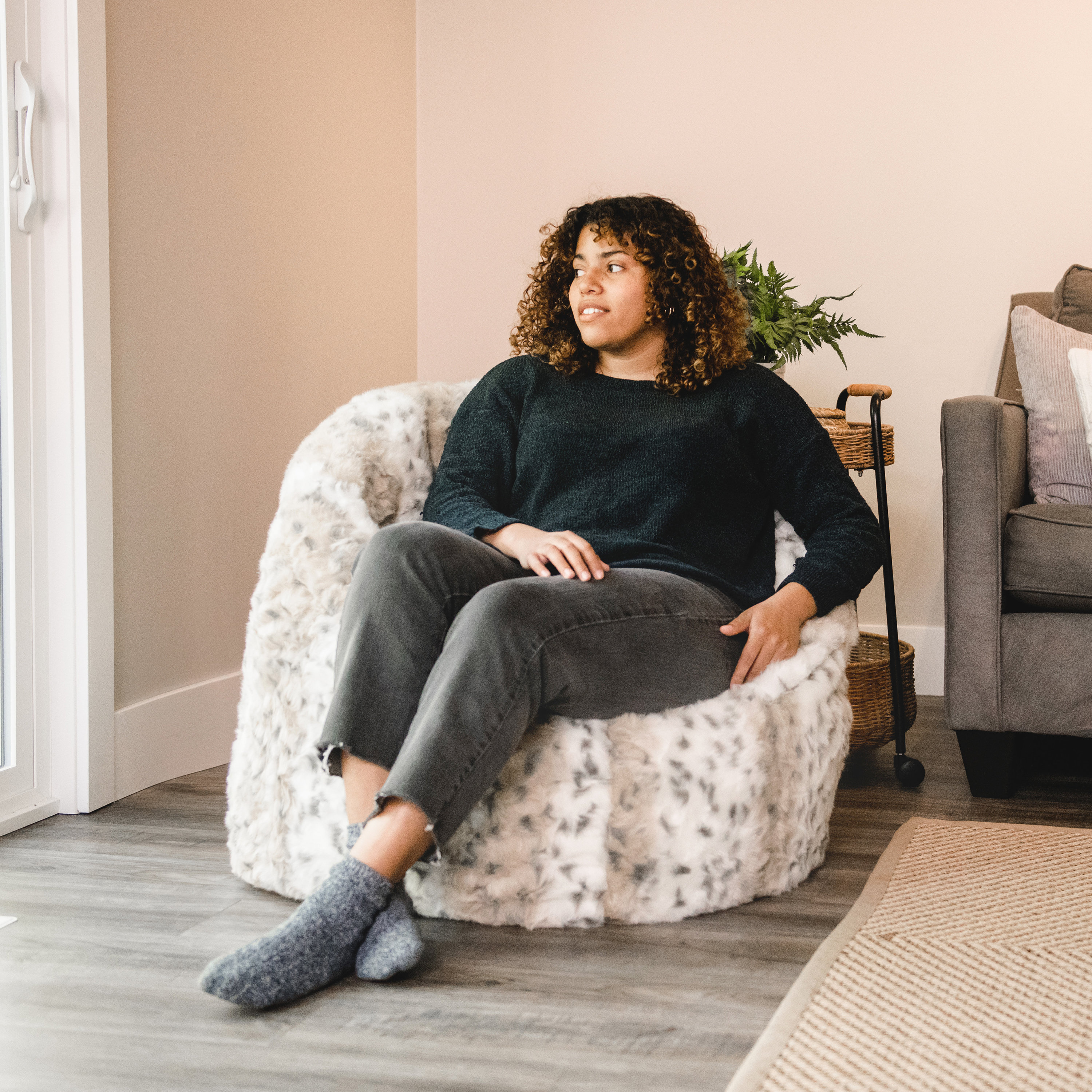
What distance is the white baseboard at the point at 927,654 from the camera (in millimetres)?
2895

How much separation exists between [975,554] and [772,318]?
56cm

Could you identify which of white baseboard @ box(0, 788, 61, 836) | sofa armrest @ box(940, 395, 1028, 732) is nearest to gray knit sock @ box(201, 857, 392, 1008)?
white baseboard @ box(0, 788, 61, 836)

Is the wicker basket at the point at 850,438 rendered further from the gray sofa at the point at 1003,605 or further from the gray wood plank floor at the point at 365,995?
the gray wood plank floor at the point at 365,995

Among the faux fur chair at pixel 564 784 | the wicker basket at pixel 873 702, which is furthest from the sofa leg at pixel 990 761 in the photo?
the faux fur chair at pixel 564 784

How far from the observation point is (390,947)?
3.82 feet

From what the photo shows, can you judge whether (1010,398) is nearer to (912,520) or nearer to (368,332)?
(912,520)

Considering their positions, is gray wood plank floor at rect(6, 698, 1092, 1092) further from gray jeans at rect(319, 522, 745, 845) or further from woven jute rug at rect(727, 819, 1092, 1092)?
gray jeans at rect(319, 522, 745, 845)

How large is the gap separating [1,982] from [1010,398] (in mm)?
2164

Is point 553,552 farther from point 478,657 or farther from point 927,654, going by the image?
point 927,654

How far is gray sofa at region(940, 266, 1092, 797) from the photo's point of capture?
1875 mm

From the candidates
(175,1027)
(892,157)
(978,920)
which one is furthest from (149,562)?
(892,157)

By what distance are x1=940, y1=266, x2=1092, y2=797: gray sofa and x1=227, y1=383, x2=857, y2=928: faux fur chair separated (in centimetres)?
43

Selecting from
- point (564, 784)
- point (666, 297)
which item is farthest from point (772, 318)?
point (564, 784)

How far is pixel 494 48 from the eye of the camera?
306 cm
